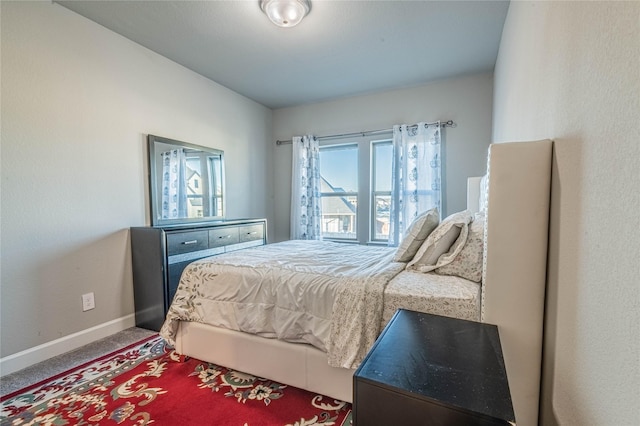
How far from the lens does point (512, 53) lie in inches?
77.2

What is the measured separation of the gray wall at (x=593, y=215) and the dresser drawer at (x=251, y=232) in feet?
9.50

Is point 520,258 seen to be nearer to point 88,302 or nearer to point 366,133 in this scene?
point 88,302

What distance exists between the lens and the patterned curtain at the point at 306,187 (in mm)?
4211

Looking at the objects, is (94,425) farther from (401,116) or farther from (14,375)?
(401,116)

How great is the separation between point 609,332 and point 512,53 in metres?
2.06

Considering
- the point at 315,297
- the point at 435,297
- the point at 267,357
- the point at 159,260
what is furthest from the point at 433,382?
the point at 159,260

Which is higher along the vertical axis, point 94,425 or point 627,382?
point 627,382

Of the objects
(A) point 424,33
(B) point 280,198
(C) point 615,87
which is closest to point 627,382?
(C) point 615,87

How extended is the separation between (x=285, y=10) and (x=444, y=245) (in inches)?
78.1

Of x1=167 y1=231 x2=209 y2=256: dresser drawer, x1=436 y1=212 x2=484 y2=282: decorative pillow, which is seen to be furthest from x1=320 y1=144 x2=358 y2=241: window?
x1=436 y1=212 x2=484 y2=282: decorative pillow

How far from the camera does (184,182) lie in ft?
10.1

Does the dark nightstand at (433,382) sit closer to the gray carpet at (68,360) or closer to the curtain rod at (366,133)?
the gray carpet at (68,360)

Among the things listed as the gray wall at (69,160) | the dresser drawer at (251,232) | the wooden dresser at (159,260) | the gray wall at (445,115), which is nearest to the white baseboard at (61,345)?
the gray wall at (69,160)

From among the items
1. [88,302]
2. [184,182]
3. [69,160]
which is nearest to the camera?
[69,160]
